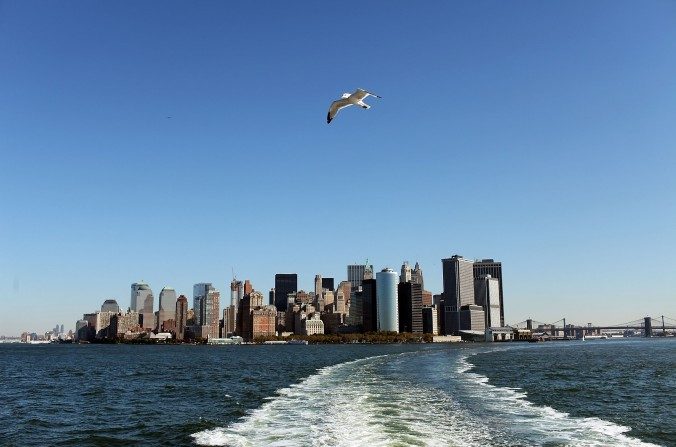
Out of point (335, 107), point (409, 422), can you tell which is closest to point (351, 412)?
point (409, 422)

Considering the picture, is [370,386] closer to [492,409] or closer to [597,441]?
[492,409]

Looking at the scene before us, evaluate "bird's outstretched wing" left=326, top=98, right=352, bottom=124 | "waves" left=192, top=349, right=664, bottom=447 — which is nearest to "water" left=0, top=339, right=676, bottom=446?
"waves" left=192, top=349, right=664, bottom=447

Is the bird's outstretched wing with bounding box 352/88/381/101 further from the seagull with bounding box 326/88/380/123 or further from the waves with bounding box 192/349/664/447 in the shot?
the waves with bounding box 192/349/664/447

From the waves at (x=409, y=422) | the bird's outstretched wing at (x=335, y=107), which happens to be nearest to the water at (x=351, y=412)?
the waves at (x=409, y=422)

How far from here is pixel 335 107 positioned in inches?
935

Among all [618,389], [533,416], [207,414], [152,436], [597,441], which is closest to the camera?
[597,441]

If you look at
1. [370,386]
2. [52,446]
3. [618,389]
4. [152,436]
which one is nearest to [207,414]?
[152,436]

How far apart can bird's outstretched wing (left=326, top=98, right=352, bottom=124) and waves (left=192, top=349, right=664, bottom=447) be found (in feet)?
41.4

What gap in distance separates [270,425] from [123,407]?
12983 mm

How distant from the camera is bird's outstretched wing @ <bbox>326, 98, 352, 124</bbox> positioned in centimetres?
2334

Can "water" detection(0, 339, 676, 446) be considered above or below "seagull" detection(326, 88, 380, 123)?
below

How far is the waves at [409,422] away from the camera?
2392 centimetres

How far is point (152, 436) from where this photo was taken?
1045 inches

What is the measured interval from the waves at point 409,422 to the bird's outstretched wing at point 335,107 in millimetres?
12631
